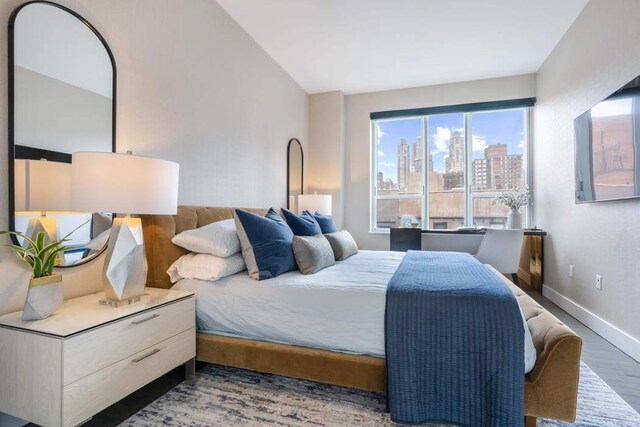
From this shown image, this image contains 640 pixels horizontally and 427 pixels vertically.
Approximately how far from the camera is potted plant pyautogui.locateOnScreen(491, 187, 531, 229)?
4109 mm

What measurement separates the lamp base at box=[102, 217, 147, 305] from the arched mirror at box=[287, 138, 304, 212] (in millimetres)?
2619

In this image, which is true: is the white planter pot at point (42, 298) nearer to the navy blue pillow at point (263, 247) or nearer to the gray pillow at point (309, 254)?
the navy blue pillow at point (263, 247)

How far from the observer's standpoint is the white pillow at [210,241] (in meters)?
1.93

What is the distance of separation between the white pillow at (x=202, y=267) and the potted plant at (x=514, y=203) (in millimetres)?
3637

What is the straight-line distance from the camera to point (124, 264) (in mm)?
1565

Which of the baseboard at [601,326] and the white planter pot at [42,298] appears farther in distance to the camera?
the baseboard at [601,326]

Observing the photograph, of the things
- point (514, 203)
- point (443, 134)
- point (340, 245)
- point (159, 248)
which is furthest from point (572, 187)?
point (159, 248)

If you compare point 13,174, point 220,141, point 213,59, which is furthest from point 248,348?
point 213,59

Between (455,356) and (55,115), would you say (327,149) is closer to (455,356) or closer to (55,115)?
(55,115)

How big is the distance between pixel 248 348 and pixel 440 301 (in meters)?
1.04

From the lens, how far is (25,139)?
4.73 ft

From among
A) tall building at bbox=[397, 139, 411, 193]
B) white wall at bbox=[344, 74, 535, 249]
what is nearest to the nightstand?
white wall at bbox=[344, 74, 535, 249]

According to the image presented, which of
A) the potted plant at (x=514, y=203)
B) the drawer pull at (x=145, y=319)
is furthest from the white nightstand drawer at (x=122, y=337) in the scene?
the potted plant at (x=514, y=203)

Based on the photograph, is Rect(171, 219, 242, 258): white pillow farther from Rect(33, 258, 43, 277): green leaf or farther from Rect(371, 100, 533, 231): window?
Rect(371, 100, 533, 231): window
